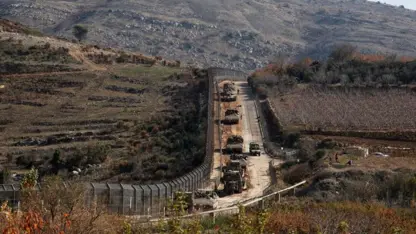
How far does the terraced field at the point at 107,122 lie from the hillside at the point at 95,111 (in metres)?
0.09

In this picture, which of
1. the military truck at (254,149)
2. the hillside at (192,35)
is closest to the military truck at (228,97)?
the military truck at (254,149)

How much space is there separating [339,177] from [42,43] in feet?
232

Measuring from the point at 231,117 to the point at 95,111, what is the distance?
52.5 feet

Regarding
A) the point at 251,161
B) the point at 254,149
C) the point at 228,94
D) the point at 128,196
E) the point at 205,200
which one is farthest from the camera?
the point at 228,94

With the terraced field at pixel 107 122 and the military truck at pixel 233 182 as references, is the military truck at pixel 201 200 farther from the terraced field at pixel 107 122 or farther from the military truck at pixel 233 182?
the terraced field at pixel 107 122

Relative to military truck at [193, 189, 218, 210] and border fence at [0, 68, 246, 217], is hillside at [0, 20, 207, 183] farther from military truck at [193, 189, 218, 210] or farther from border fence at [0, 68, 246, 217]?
border fence at [0, 68, 246, 217]

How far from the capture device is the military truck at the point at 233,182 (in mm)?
34906

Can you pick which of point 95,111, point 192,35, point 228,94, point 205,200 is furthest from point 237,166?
point 192,35

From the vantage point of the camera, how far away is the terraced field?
47188 millimetres

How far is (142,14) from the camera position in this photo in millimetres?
193125

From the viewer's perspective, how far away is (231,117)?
2463 inches

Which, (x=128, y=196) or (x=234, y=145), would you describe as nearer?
(x=128, y=196)

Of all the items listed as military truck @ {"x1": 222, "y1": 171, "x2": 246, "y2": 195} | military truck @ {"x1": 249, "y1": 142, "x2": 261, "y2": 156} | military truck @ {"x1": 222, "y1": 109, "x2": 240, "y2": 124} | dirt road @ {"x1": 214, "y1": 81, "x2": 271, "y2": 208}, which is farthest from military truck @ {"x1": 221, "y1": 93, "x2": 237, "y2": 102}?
military truck @ {"x1": 222, "y1": 171, "x2": 246, "y2": 195}

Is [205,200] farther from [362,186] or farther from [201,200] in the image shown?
[362,186]
